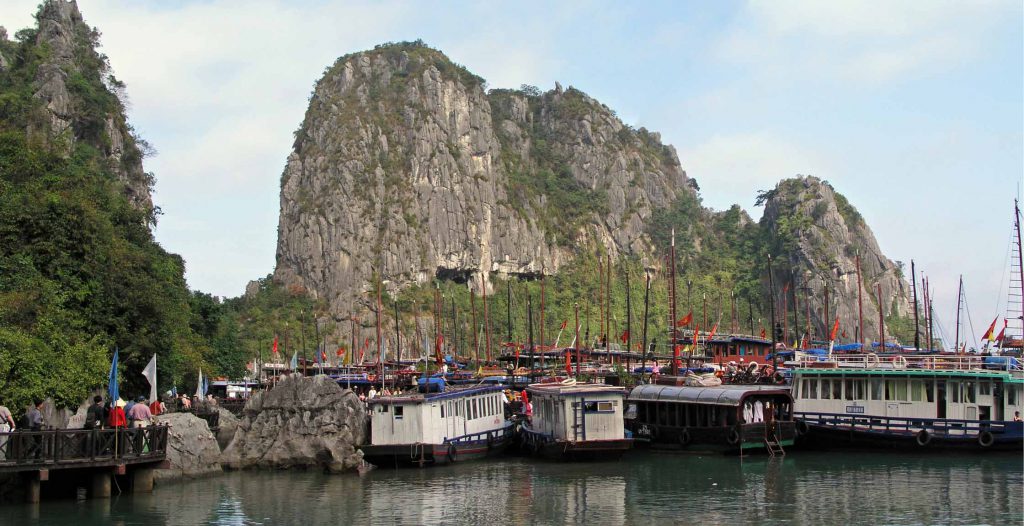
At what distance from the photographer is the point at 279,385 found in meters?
44.2

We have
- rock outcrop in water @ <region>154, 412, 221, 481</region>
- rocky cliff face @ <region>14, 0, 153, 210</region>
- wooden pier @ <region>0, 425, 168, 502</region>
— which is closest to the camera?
wooden pier @ <region>0, 425, 168, 502</region>

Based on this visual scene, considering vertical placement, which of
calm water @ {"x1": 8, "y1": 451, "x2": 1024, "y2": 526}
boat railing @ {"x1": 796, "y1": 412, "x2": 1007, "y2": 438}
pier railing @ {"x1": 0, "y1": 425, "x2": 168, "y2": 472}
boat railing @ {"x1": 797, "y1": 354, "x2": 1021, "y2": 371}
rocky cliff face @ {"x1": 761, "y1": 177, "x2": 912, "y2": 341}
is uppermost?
rocky cliff face @ {"x1": 761, "y1": 177, "x2": 912, "y2": 341}

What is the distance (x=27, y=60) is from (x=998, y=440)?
74.9 metres

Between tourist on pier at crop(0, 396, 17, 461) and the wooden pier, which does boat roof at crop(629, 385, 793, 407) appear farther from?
tourist on pier at crop(0, 396, 17, 461)

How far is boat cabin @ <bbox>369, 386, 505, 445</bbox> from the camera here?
4262 cm

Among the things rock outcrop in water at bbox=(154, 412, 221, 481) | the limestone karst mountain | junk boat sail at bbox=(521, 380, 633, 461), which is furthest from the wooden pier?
the limestone karst mountain

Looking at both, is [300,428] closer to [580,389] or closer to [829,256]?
[580,389]

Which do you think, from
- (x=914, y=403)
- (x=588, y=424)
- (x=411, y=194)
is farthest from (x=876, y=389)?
(x=411, y=194)

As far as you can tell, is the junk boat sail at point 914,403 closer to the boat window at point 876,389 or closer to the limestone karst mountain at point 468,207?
the boat window at point 876,389

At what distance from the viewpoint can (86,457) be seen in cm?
3203

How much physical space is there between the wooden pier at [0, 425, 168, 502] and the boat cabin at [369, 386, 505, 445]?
977 cm

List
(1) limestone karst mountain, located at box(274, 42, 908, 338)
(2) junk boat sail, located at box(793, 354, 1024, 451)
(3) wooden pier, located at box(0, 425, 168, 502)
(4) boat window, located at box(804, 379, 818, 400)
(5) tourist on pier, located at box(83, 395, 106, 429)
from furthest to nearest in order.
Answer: (1) limestone karst mountain, located at box(274, 42, 908, 338), (4) boat window, located at box(804, 379, 818, 400), (2) junk boat sail, located at box(793, 354, 1024, 451), (5) tourist on pier, located at box(83, 395, 106, 429), (3) wooden pier, located at box(0, 425, 168, 502)

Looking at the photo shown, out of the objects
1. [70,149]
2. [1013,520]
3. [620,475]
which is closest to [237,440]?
[620,475]

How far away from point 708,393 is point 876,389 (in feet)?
25.5
